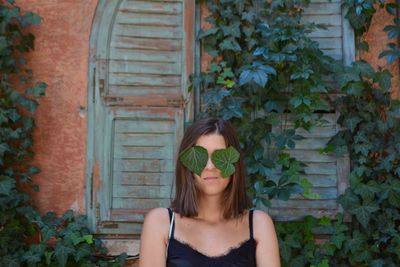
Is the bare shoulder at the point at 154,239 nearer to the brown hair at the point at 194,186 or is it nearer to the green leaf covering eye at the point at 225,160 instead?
the brown hair at the point at 194,186

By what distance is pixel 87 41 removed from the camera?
4.03m

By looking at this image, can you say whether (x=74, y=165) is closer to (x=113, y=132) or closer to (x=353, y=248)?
(x=113, y=132)

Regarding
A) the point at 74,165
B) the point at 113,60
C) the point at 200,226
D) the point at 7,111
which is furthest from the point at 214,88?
the point at 200,226

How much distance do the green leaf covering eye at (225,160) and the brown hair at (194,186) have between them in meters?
0.06

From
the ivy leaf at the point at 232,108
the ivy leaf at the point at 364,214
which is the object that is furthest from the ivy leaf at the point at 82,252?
the ivy leaf at the point at 364,214

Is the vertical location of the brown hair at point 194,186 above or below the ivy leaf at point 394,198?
above

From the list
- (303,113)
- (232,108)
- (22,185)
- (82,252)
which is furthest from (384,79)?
(22,185)

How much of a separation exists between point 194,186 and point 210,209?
0.45 ft

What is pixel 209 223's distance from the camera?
8.17 feet

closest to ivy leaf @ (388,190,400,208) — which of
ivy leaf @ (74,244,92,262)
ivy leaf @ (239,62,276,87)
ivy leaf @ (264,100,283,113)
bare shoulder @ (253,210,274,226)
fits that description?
ivy leaf @ (264,100,283,113)

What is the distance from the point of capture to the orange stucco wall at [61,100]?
3.96 m

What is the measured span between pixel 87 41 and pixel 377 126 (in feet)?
6.47

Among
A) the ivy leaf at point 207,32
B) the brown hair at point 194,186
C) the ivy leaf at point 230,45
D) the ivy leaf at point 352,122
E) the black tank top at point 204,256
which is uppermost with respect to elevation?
the ivy leaf at point 207,32

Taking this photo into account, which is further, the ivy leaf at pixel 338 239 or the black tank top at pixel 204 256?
the ivy leaf at pixel 338 239
